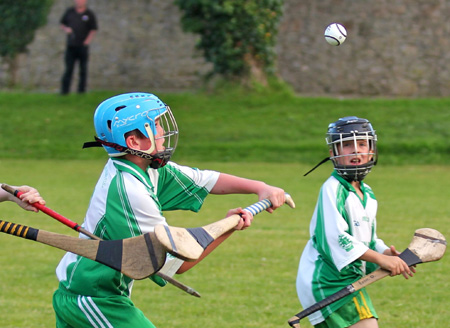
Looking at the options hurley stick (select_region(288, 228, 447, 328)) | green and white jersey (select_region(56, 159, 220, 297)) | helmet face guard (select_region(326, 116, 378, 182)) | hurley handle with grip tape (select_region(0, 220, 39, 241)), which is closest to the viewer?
hurley handle with grip tape (select_region(0, 220, 39, 241))

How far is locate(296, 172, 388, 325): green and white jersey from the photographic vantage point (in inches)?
176

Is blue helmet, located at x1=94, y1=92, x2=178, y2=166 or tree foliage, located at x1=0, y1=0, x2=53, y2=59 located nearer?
blue helmet, located at x1=94, y1=92, x2=178, y2=166

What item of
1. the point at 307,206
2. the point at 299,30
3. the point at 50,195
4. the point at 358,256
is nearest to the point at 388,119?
the point at 299,30

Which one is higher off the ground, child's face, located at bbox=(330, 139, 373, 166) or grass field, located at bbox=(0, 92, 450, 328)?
child's face, located at bbox=(330, 139, 373, 166)

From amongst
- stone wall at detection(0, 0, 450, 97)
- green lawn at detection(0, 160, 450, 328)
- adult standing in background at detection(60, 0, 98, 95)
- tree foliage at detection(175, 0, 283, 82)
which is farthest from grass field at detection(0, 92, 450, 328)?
stone wall at detection(0, 0, 450, 97)

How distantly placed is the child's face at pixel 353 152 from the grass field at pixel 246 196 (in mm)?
1665

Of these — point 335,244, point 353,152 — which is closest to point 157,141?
point 335,244

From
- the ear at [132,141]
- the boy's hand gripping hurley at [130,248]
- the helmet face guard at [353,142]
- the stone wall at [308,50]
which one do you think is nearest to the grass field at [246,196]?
the helmet face guard at [353,142]

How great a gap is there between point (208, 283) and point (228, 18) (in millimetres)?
14370

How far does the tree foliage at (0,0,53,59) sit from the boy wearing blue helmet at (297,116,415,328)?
2302 centimetres

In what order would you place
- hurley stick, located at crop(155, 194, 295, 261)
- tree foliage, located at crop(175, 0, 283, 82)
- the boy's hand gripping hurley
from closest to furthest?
hurley stick, located at crop(155, 194, 295, 261) → the boy's hand gripping hurley → tree foliage, located at crop(175, 0, 283, 82)

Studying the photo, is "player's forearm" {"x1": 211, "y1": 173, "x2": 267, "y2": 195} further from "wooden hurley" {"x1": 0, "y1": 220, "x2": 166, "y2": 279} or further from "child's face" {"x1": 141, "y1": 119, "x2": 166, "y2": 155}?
"wooden hurley" {"x1": 0, "y1": 220, "x2": 166, "y2": 279}

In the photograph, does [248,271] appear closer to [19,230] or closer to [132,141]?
[132,141]

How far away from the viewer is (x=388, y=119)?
18969mm
